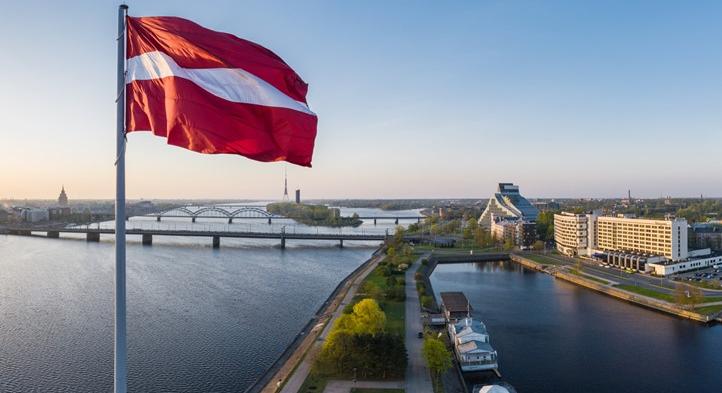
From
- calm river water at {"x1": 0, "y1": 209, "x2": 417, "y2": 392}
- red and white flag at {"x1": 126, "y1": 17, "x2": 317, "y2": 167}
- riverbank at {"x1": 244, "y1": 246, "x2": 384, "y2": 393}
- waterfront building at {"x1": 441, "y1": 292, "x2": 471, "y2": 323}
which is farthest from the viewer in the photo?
waterfront building at {"x1": 441, "y1": 292, "x2": 471, "y2": 323}

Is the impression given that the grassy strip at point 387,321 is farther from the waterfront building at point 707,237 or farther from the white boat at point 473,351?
the waterfront building at point 707,237

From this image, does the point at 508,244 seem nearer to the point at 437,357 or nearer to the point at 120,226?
the point at 437,357

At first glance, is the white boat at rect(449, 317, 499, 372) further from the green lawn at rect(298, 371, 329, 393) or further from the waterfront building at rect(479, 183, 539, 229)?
the waterfront building at rect(479, 183, 539, 229)

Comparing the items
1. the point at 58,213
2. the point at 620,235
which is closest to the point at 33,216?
the point at 58,213

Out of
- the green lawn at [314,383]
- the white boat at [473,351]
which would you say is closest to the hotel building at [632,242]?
the white boat at [473,351]

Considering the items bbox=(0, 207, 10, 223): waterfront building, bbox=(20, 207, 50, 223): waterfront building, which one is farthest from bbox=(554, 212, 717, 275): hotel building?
bbox=(0, 207, 10, 223): waterfront building

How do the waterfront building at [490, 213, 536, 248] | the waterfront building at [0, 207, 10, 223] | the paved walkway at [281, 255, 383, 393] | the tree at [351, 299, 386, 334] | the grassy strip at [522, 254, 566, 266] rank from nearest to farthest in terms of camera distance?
the paved walkway at [281, 255, 383, 393] → the tree at [351, 299, 386, 334] → the grassy strip at [522, 254, 566, 266] → the waterfront building at [490, 213, 536, 248] → the waterfront building at [0, 207, 10, 223]
